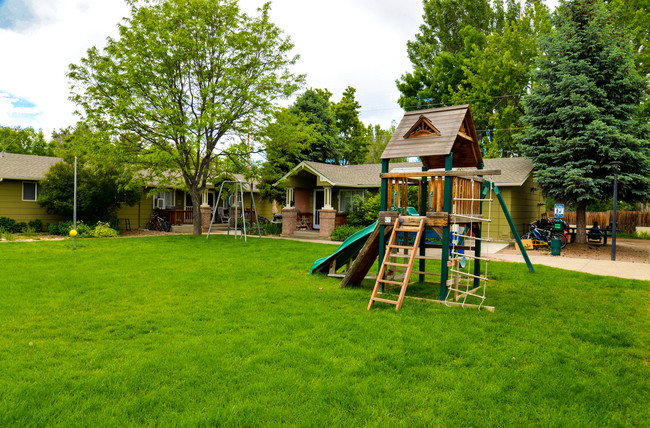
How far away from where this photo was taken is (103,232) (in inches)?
691

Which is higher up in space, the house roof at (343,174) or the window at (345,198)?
the house roof at (343,174)

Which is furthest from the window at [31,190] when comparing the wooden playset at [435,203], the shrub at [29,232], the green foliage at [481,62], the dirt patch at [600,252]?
the green foliage at [481,62]

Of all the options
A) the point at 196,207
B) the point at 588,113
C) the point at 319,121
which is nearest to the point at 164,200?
the point at 196,207

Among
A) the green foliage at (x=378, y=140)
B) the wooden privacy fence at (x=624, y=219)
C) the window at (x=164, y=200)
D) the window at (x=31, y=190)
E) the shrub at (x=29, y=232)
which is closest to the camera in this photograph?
the shrub at (x=29, y=232)

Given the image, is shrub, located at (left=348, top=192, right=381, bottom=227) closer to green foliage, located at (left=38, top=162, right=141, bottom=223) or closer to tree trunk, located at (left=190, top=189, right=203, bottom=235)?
tree trunk, located at (left=190, top=189, right=203, bottom=235)

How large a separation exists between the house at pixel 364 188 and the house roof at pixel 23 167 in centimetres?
1152

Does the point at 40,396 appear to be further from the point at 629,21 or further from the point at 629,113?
the point at 629,21

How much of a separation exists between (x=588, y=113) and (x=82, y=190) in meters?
21.0

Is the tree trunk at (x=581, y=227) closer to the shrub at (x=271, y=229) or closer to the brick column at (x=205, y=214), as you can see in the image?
the shrub at (x=271, y=229)

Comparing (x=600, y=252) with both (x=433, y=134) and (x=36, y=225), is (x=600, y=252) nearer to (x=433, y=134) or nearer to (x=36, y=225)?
(x=433, y=134)

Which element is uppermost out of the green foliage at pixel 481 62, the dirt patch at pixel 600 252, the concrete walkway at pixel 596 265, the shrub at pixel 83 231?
the green foliage at pixel 481 62

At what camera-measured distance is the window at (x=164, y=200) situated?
76.8ft

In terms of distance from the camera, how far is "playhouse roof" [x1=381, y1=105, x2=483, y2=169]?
6.85 meters

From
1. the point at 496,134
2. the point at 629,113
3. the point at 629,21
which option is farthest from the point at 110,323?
the point at 629,21
